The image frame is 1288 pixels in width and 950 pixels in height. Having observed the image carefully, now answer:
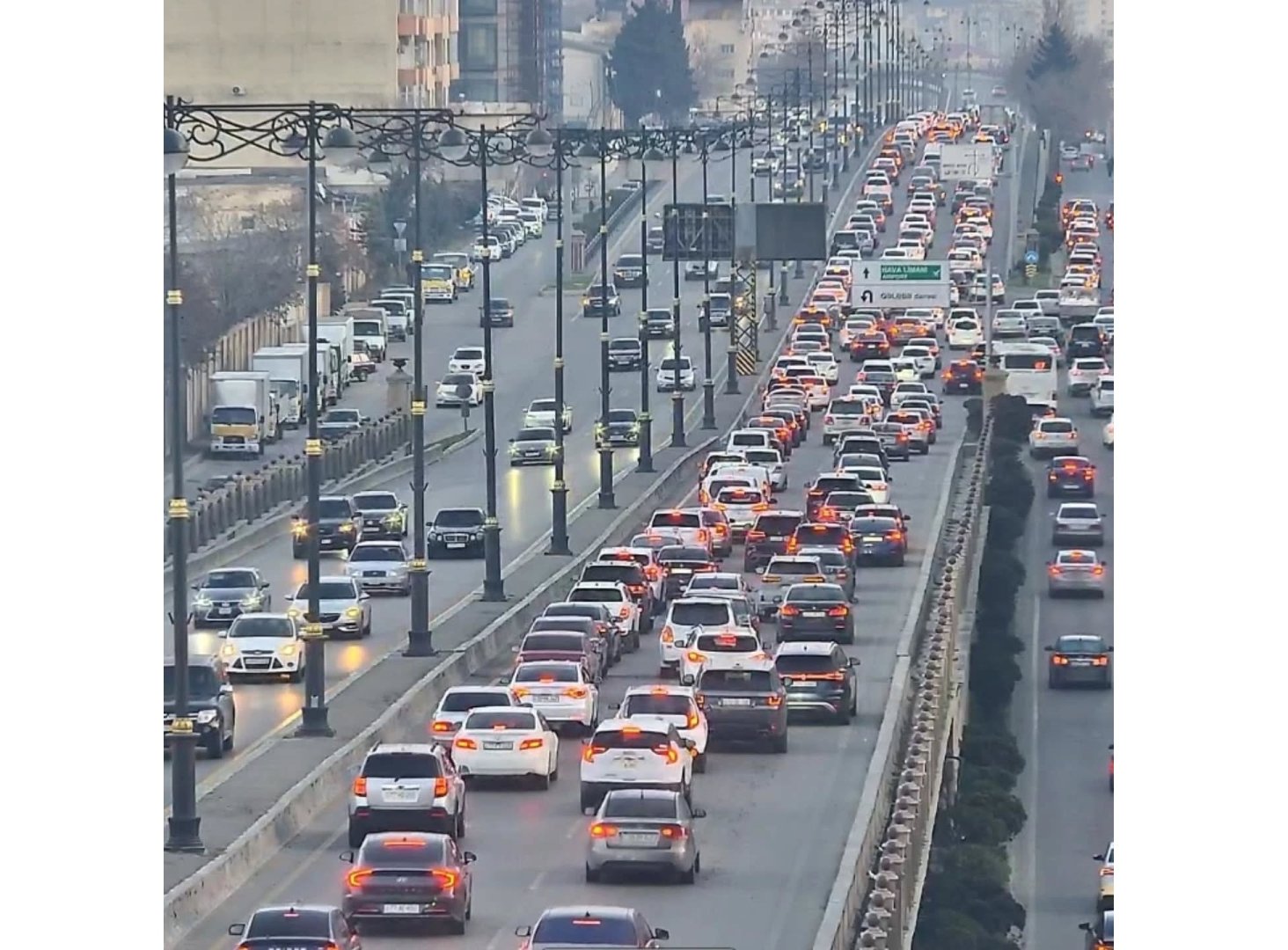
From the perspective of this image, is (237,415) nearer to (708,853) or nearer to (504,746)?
(504,746)

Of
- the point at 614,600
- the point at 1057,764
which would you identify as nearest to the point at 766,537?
the point at 1057,764

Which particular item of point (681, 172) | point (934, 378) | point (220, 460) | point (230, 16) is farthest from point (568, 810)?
point (681, 172)

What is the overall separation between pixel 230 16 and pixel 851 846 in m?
34.0

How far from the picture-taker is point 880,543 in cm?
6925

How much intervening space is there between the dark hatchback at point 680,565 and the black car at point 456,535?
22.1ft

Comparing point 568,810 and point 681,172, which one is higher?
point 681,172

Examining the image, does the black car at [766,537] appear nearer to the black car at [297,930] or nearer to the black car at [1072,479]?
the black car at [1072,479]

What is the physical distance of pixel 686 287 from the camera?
459ft

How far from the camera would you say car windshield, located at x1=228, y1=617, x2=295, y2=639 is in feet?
172

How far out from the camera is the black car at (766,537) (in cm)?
6838

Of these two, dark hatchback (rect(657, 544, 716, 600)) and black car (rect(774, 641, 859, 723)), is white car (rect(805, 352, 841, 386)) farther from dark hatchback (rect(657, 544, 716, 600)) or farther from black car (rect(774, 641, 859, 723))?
black car (rect(774, 641, 859, 723))

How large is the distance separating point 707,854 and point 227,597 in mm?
21775

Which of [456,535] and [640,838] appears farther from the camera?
[456,535]
